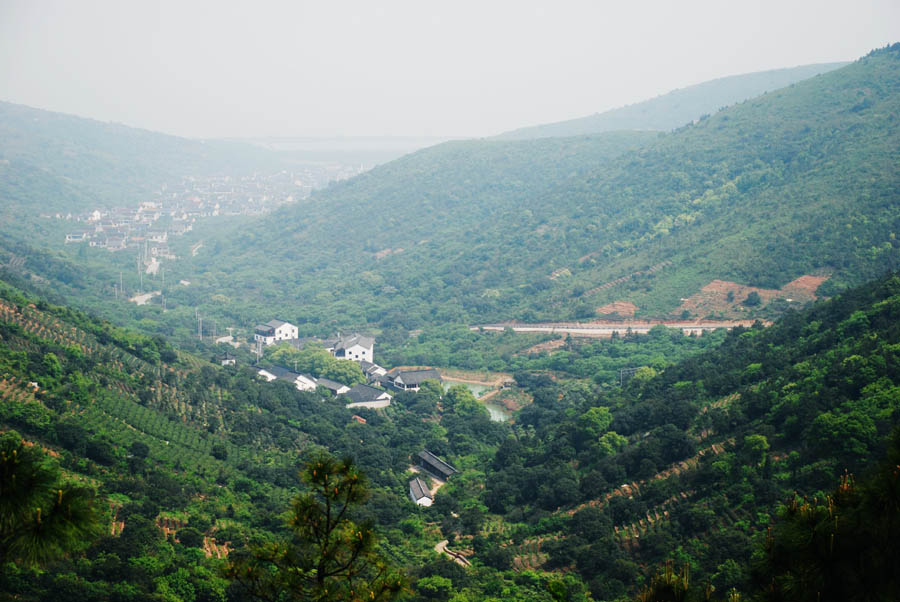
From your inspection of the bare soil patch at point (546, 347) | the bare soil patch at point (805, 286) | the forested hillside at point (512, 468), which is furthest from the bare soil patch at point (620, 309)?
the forested hillside at point (512, 468)

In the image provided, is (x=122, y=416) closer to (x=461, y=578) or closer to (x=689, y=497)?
(x=461, y=578)

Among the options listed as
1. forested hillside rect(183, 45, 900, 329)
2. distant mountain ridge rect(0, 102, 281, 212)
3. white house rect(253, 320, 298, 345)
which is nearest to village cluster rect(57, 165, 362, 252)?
distant mountain ridge rect(0, 102, 281, 212)

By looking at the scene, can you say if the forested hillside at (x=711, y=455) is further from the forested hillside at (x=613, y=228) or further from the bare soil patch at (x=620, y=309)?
the bare soil patch at (x=620, y=309)

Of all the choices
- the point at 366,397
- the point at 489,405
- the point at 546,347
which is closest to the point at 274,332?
the point at 366,397

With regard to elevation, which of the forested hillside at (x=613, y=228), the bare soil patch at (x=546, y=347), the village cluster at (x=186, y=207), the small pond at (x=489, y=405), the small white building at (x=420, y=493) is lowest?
the small pond at (x=489, y=405)

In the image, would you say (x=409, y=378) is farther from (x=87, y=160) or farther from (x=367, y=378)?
(x=87, y=160)

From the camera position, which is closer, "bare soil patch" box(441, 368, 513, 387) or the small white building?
the small white building

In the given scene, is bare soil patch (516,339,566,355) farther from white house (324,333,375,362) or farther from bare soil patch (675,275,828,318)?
white house (324,333,375,362)
